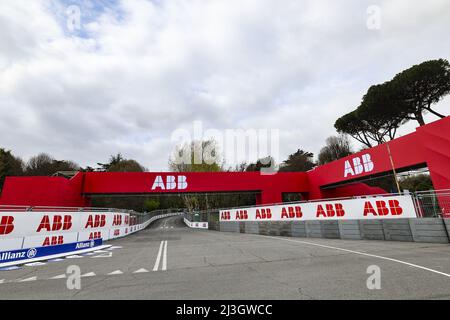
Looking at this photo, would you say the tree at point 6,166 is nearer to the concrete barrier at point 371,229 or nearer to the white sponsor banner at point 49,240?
the white sponsor banner at point 49,240

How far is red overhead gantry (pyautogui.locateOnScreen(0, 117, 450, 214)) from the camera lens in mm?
17469

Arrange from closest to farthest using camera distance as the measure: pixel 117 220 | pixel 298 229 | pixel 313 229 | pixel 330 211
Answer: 1. pixel 330 211
2. pixel 313 229
3. pixel 298 229
4. pixel 117 220

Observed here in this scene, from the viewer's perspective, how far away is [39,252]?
10.4 meters

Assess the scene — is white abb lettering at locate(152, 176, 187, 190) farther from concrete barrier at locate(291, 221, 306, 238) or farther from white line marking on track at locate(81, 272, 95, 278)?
white line marking on track at locate(81, 272, 95, 278)

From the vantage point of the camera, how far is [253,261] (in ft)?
26.0

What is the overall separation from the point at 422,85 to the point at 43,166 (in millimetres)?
75901

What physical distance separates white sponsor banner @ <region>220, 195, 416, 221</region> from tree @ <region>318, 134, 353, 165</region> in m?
40.7

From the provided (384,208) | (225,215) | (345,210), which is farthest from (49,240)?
(225,215)

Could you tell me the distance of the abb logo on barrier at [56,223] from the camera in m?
11.5

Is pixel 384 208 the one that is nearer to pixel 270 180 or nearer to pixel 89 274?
pixel 89 274

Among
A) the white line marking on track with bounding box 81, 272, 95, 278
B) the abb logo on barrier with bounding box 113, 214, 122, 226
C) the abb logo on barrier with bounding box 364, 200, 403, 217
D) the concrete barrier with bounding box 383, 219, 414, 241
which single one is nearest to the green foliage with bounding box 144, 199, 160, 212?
the abb logo on barrier with bounding box 113, 214, 122, 226

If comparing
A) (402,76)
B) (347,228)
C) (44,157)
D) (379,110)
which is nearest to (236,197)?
(379,110)
